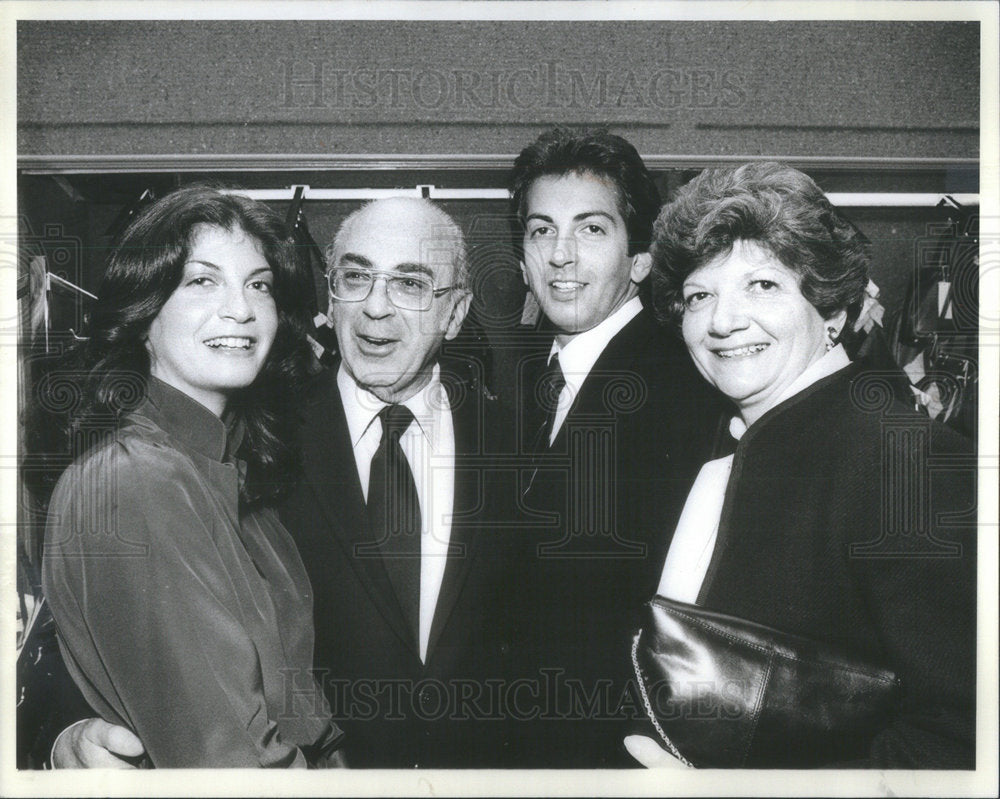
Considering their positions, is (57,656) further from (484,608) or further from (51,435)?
(484,608)

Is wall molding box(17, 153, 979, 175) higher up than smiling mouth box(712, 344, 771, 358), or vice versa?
wall molding box(17, 153, 979, 175)

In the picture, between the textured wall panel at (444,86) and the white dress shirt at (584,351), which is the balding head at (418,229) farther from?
the white dress shirt at (584,351)

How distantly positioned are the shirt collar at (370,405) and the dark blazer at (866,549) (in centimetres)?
76

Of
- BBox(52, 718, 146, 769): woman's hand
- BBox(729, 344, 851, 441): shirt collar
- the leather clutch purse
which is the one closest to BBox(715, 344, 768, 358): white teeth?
BBox(729, 344, 851, 441): shirt collar

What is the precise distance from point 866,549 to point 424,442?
3.67ft

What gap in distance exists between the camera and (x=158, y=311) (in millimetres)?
2246

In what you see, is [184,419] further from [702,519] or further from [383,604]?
[702,519]

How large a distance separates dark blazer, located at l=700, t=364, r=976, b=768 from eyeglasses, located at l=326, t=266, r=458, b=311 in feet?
2.86

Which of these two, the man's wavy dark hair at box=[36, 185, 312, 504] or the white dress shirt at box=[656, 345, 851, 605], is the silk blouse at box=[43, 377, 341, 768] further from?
the white dress shirt at box=[656, 345, 851, 605]

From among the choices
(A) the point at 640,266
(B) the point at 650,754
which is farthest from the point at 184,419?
(B) the point at 650,754

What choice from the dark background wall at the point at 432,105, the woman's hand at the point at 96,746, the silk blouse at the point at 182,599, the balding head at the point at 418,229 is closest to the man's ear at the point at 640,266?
the dark background wall at the point at 432,105

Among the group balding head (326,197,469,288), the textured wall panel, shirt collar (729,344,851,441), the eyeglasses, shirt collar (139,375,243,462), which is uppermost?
the textured wall panel

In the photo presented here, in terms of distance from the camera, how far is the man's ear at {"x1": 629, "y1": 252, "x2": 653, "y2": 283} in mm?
2268

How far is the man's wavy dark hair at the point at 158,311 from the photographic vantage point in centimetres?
225
